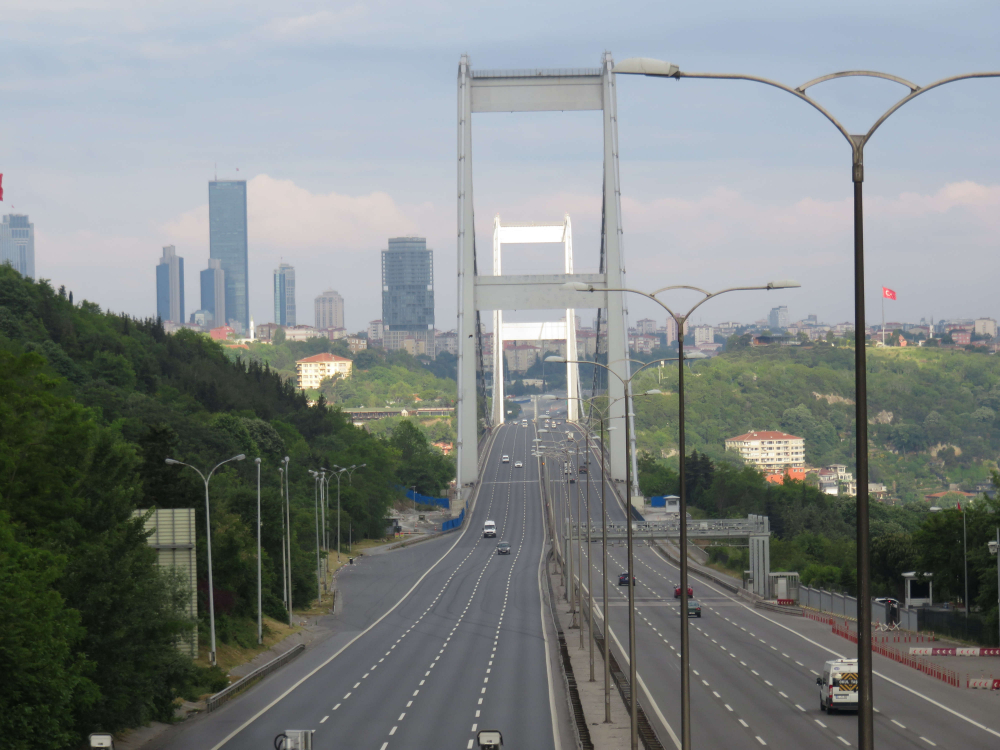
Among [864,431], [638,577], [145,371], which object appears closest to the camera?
[864,431]

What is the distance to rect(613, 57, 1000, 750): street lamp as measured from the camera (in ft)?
38.9

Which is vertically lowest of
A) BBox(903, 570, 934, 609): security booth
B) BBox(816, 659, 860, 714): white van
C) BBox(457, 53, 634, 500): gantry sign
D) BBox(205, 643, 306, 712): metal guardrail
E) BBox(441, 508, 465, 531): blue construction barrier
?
BBox(441, 508, 465, 531): blue construction barrier

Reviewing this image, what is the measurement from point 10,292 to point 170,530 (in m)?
78.6

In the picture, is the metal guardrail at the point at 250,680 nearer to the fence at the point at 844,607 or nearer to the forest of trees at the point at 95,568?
the forest of trees at the point at 95,568

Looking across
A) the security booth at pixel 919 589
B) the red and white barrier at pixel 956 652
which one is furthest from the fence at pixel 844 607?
the red and white barrier at pixel 956 652

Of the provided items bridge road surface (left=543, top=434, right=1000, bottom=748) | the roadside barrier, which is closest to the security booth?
bridge road surface (left=543, top=434, right=1000, bottom=748)

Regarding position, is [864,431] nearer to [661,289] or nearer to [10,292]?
[661,289]

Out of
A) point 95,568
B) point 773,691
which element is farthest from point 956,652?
point 95,568

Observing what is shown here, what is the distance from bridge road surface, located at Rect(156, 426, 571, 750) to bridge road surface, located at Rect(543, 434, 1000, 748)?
12.1 feet

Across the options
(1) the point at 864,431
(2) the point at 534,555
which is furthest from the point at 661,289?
(2) the point at 534,555

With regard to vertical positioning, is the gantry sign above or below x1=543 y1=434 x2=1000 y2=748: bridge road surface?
above

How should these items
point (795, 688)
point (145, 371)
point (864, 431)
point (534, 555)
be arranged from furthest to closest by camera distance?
point (145, 371) → point (534, 555) → point (795, 688) → point (864, 431)

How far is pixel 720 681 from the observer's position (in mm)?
40594

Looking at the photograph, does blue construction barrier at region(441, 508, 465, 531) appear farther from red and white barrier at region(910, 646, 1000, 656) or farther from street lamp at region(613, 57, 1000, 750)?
street lamp at region(613, 57, 1000, 750)
